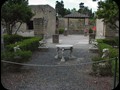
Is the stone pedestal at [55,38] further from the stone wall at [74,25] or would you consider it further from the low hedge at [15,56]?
the stone wall at [74,25]

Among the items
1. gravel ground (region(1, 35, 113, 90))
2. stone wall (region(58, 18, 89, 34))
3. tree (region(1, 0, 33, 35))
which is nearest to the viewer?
gravel ground (region(1, 35, 113, 90))

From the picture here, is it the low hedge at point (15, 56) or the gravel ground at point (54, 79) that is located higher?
the low hedge at point (15, 56)

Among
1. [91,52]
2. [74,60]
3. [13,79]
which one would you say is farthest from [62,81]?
[91,52]

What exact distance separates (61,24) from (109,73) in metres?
26.4

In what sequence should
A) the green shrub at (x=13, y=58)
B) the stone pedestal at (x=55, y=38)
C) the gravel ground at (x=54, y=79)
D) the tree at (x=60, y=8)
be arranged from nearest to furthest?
the gravel ground at (x=54, y=79) < the green shrub at (x=13, y=58) < the stone pedestal at (x=55, y=38) < the tree at (x=60, y=8)

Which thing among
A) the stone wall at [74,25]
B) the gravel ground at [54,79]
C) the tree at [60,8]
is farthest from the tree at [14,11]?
the tree at [60,8]

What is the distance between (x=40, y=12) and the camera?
2253cm

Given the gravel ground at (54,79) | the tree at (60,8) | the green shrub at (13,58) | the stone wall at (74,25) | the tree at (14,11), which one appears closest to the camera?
the gravel ground at (54,79)

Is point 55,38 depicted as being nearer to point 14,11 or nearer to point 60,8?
point 14,11

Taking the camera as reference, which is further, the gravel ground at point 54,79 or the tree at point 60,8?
the tree at point 60,8

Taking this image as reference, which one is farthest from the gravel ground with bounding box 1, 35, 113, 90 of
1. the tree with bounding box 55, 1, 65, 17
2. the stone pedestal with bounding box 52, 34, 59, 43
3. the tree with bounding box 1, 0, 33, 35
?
the tree with bounding box 55, 1, 65, 17

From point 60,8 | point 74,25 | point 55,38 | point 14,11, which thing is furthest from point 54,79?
point 60,8

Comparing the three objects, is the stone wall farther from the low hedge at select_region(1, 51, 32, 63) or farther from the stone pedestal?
the low hedge at select_region(1, 51, 32, 63)

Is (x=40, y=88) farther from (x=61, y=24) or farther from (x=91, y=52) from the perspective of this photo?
(x=61, y=24)
